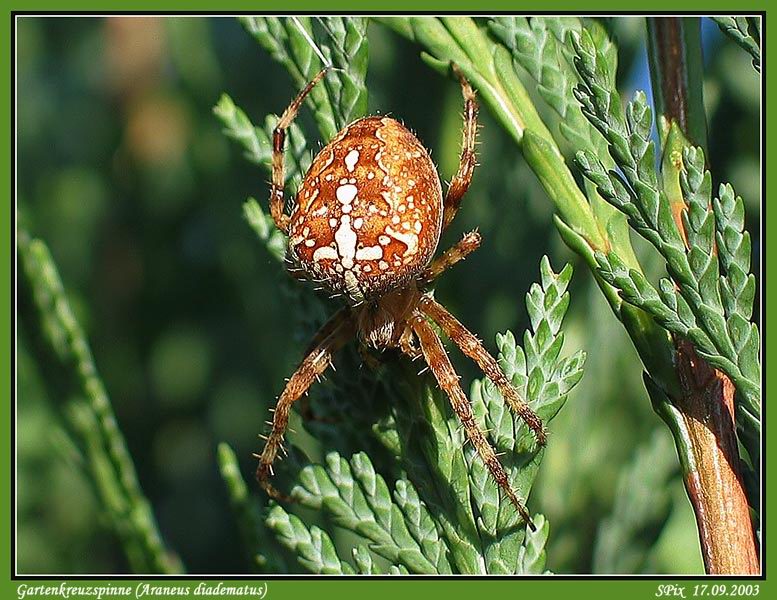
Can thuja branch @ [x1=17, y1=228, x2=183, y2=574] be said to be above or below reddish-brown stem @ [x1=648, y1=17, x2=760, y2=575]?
above

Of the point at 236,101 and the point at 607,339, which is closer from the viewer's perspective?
the point at 607,339

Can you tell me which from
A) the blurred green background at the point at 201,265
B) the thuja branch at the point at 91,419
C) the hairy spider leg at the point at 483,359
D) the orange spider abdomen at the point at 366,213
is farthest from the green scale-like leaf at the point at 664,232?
the thuja branch at the point at 91,419

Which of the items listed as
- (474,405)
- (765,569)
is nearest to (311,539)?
(474,405)

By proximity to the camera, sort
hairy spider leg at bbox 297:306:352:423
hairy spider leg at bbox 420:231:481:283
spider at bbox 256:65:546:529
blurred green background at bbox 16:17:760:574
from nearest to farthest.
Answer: spider at bbox 256:65:546:529
hairy spider leg at bbox 420:231:481:283
hairy spider leg at bbox 297:306:352:423
blurred green background at bbox 16:17:760:574

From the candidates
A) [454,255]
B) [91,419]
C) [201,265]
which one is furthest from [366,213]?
[201,265]

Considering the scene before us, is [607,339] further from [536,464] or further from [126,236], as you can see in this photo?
[126,236]

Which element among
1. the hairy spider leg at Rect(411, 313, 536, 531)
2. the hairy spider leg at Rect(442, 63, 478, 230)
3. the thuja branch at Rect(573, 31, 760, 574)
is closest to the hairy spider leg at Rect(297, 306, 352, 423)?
the hairy spider leg at Rect(411, 313, 536, 531)

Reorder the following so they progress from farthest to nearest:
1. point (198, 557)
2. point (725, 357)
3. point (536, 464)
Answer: point (198, 557) < point (536, 464) < point (725, 357)

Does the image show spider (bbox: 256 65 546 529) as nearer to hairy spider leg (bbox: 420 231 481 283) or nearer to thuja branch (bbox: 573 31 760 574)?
hairy spider leg (bbox: 420 231 481 283)
